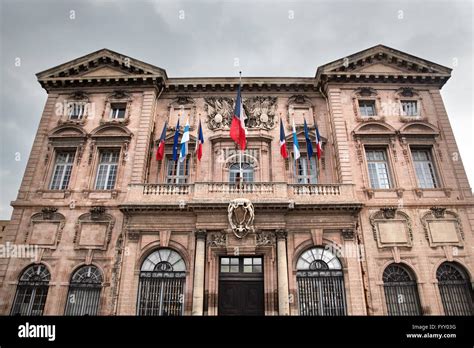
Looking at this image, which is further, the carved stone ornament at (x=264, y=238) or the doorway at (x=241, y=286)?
the carved stone ornament at (x=264, y=238)

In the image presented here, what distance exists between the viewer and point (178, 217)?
14336 millimetres

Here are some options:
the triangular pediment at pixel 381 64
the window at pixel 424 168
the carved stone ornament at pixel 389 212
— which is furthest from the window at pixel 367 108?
the carved stone ornament at pixel 389 212

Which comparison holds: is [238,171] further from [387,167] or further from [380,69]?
[380,69]

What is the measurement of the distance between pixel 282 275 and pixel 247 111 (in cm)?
927

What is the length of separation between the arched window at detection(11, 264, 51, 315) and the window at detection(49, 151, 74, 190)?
410cm

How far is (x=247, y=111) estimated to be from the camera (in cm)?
1777

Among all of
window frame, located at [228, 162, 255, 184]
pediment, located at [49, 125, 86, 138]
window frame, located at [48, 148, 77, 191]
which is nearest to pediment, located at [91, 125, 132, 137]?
pediment, located at [49, 125, 86, 138]

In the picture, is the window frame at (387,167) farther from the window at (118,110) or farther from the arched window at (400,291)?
the window at (118,110)

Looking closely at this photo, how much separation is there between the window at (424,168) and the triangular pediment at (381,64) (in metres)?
4.79

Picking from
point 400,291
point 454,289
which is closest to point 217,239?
point 400,291

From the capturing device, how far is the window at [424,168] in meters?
15.7

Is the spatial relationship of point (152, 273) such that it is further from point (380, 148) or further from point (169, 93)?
point (380, 148)
